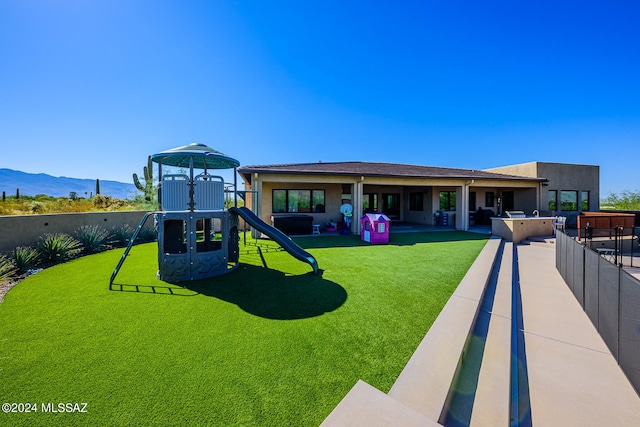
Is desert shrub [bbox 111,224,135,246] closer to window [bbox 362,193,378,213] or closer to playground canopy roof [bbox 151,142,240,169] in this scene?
playground canopy roof [bbox 151,142,240,169]

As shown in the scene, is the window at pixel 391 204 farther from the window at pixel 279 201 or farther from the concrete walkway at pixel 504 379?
the concrete walkway at pixel 504 379

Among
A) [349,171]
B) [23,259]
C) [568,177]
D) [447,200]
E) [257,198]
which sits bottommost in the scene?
[23,259]

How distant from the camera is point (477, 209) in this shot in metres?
18.2

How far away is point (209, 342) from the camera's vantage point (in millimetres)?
3213

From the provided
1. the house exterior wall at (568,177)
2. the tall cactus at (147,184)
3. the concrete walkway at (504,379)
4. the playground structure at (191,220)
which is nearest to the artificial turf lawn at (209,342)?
the concrete walkway at (504,379)

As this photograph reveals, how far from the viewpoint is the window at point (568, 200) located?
1861 centimetres

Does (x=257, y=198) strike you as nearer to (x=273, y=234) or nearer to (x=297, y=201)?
(x=297, y=201)

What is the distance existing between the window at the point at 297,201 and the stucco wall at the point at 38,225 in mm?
7938

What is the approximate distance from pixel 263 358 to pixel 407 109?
21.2 metres

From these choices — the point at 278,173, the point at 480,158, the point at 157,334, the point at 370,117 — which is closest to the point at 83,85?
the point at 278,173

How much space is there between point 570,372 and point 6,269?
11.5 meters

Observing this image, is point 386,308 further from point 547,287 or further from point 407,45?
point 407,45

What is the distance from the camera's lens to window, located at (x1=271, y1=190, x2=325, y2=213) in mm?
14159

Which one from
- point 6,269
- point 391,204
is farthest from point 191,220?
point 391,204
